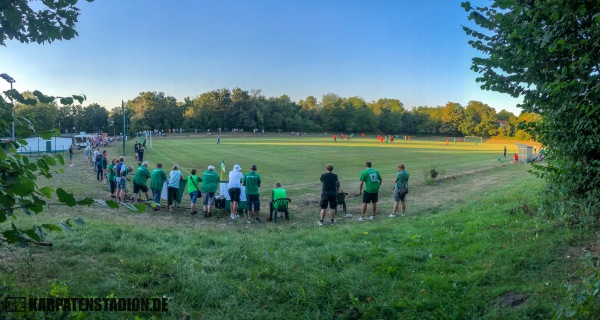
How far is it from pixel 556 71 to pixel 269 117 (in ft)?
362

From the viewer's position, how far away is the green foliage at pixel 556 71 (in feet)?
15.8

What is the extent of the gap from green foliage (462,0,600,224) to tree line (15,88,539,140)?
10141cm

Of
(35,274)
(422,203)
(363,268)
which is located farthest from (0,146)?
(422,203)

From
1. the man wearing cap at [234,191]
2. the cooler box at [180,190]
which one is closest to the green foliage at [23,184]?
the man wearing cap at [234,191]

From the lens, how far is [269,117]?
114 metres

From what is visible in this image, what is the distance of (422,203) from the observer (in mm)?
14914

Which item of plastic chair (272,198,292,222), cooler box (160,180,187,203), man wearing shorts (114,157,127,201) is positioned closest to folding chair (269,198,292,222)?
plastic chair (272,198,292,222)

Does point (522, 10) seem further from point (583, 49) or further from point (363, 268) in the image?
point (363, 268)

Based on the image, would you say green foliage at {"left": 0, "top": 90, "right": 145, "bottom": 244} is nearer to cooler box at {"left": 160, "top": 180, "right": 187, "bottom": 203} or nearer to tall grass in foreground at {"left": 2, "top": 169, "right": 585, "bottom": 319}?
tall grass in foreground at {"left": 2, "top": 169, "right": 585, "bottom": 319}

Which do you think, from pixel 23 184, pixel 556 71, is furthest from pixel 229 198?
pixel 23 184

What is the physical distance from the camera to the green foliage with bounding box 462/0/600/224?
481 cm

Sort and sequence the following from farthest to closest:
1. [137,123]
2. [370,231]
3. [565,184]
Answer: [137,123] < [370,231] < [565,184]

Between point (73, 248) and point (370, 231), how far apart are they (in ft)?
19.5

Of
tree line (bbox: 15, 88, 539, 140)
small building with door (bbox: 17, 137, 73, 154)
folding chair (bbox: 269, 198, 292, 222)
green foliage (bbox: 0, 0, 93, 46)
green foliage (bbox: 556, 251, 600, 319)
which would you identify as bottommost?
folding chair (bbox: 269, 198, 292, 222)
